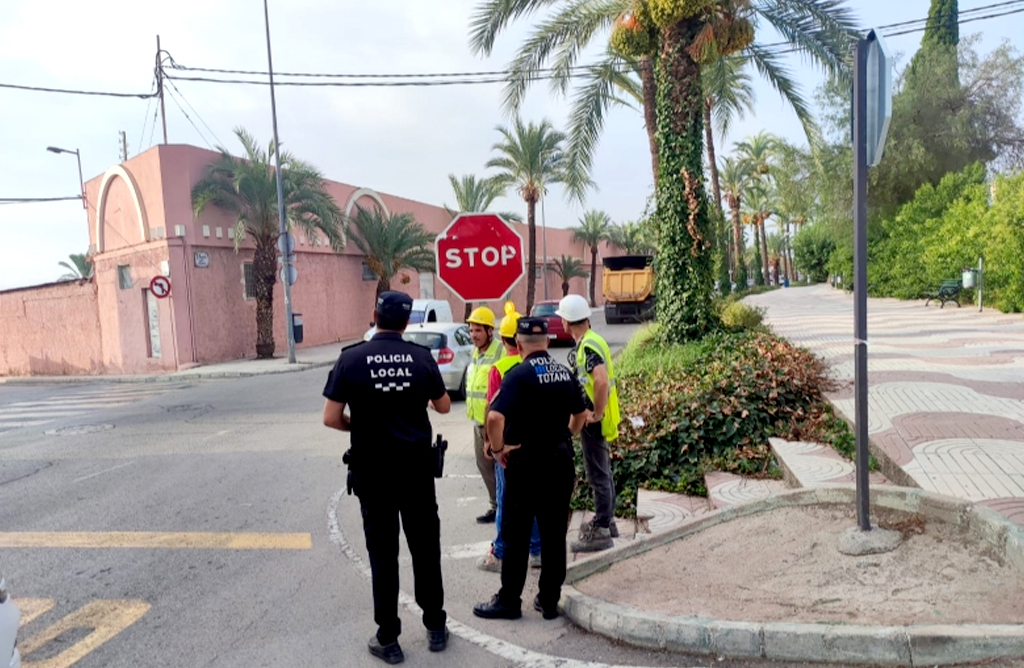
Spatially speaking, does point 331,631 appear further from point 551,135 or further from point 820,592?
point 551,135

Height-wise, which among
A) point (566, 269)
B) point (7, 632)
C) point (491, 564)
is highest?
point (566, 269)

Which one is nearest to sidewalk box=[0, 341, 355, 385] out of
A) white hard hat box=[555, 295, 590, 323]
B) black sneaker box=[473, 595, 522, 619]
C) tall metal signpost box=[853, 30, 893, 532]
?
white hard hat box=[555, 295, 590, 323]

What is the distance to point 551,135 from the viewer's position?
106 feet

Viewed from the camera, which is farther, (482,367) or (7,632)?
(482,367)

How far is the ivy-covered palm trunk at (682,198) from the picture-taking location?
12.3 m

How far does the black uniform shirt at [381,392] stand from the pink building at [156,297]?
69.3ft

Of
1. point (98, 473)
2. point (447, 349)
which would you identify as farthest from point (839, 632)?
point (447, 349)

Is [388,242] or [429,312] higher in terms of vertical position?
[388,242]

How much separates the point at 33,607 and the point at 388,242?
2636 centimetres

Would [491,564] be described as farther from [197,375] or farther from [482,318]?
[197,375]

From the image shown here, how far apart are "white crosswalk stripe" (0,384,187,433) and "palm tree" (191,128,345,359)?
18.4 ft

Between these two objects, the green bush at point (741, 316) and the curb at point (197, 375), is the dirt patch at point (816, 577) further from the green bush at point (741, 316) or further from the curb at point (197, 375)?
the curb at point (197, 375)

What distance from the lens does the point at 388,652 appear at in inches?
156

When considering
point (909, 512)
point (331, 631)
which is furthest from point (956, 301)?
point (331, 631)
